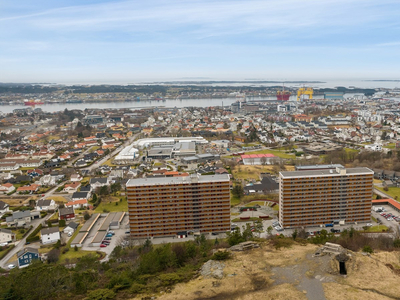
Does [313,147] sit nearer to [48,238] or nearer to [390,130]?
[390,130]

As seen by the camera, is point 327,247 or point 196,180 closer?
point 327,247

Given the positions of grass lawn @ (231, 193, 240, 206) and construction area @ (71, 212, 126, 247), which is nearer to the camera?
construction area @ (71, 212, 126, 247)

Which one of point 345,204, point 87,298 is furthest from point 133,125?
point 87,298

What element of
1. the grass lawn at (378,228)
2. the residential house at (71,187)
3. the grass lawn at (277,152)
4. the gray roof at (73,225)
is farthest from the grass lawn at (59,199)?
the grass lawn at (277,152)

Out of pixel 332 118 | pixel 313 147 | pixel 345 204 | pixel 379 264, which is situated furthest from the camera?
pixel 332 118

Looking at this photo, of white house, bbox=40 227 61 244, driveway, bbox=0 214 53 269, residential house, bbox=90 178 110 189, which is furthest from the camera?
residential house, bbox=90 178 110 189

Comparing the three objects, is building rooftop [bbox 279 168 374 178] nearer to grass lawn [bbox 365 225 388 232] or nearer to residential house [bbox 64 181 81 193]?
grass lawn [bbox 365 225 388 232]

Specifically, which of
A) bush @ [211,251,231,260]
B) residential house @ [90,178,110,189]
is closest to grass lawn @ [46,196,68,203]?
residential house @ [90,178,110,189]

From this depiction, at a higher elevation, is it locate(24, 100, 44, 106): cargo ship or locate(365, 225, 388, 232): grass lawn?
locate(24, 100, 44, 106): cargo ship
